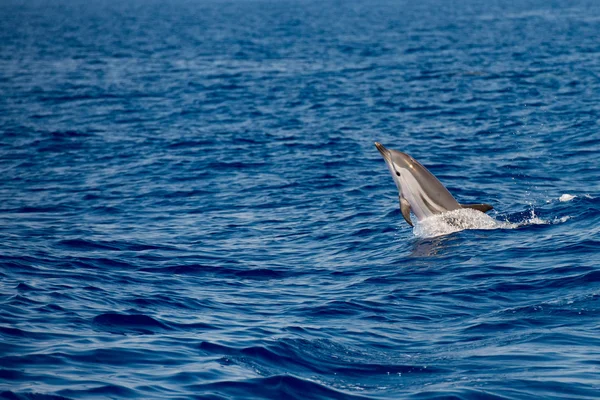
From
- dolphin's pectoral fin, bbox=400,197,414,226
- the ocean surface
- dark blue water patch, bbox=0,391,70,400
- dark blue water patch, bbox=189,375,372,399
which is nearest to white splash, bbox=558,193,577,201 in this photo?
the ocean surface

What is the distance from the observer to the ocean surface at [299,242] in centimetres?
1156

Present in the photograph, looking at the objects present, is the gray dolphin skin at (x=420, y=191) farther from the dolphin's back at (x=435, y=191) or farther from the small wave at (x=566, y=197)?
the small wave at (x=566, y=197)

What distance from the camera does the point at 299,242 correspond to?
63.0 ft

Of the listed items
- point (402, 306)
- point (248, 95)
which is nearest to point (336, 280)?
point (402, 306)

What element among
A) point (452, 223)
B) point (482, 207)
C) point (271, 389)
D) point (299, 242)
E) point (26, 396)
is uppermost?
point (26, 396)

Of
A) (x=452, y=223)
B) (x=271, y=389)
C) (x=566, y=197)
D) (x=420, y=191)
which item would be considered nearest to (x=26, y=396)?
(x=271, y=389)

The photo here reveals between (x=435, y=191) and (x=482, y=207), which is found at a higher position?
(x=435, y=191)

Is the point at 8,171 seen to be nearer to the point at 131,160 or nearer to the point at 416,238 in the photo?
the point at 131,160

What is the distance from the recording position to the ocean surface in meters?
11.6

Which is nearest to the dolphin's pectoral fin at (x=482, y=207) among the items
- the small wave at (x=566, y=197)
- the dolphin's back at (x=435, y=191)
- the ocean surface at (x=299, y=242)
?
the dolphin's back at (x=435, y=191)

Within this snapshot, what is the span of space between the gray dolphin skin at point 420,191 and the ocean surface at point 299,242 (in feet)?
1.38

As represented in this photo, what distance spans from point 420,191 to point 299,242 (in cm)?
274

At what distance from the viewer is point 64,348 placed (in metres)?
12.1

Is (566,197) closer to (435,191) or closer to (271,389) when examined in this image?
(435,191)
